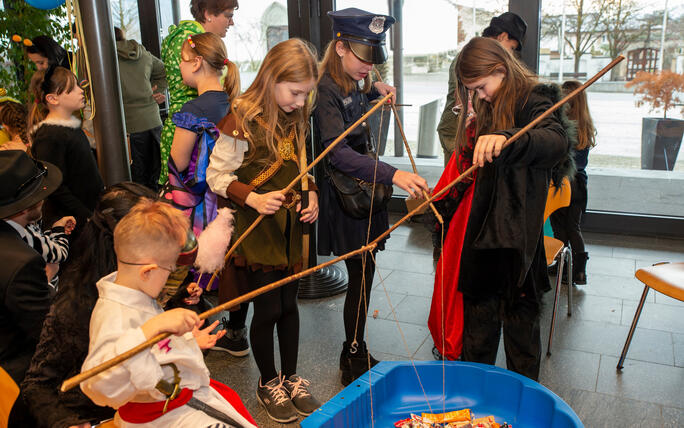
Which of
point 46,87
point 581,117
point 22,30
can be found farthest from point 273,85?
point 22,30

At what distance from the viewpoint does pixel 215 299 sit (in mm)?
3238

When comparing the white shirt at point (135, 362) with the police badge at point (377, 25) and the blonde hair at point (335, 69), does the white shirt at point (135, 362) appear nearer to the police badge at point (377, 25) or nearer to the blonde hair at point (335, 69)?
the blonde hair at point (335, 69)

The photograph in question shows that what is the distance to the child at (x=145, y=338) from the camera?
1195mm

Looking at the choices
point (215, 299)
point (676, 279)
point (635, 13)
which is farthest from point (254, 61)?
point (676, 279)

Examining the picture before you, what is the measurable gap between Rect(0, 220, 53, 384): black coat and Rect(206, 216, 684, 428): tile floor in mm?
906

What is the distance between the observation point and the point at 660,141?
417 cm

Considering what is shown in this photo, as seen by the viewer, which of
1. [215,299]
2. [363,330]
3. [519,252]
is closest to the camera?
[519,252]

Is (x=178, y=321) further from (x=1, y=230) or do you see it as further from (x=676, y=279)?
(x=676, y=279)

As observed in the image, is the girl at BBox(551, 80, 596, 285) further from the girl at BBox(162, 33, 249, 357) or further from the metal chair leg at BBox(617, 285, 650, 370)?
the girl at BBox(162, 33, 249, 357)

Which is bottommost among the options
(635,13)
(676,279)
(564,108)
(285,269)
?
(676,279)

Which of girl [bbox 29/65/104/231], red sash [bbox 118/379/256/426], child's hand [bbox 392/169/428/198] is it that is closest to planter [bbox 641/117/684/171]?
child's hand [bbox 392/169/428/198]

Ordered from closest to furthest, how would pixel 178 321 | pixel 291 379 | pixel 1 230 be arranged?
pixel 178 321
pixel 1 230
pixel 291 379

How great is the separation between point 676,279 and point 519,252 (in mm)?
903

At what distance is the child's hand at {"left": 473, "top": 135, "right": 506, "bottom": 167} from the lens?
164 centimetres
